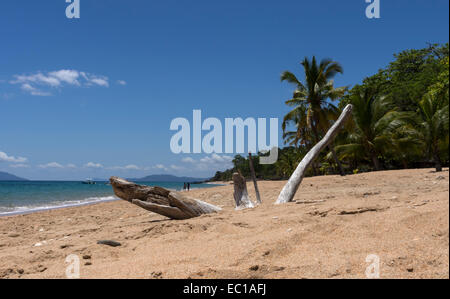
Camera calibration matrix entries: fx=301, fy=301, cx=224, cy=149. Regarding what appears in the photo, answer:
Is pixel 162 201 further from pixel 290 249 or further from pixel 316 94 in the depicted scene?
pixel 316 94

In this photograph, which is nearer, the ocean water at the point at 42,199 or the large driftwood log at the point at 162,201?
the large driftwood log at the point at 162,201

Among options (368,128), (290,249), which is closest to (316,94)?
(368,128)

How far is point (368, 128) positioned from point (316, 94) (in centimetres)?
442

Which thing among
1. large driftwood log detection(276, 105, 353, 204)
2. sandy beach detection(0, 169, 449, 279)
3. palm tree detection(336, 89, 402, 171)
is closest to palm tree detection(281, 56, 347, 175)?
palm tree detection(336, 89, 402, 171)

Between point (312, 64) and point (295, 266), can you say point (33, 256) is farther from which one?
point (312, 64)

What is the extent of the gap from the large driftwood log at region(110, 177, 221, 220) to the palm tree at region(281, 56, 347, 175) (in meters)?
16.0

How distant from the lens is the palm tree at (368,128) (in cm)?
2042

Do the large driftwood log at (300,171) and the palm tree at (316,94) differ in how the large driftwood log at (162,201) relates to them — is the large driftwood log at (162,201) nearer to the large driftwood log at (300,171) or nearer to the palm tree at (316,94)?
the large driftwood log at (300,171)

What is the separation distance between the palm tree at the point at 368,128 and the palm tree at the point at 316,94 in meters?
1.48

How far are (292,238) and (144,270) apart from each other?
141cm

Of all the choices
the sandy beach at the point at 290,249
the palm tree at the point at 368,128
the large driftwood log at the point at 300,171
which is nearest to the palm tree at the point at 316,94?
the palm tree at the point at 368,128

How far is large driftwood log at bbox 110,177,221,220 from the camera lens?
564cm
